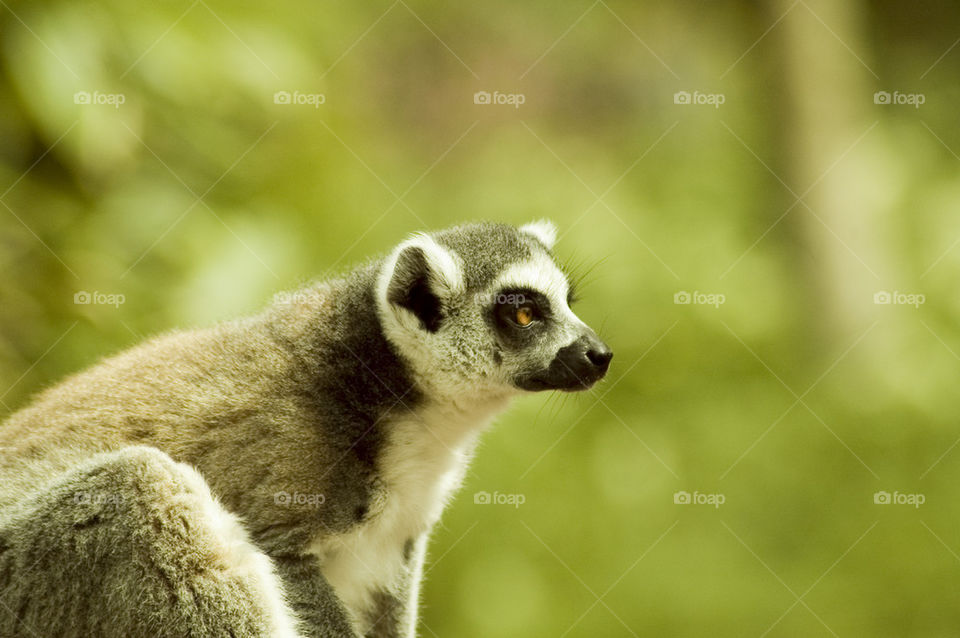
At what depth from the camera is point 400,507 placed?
351 centimetres

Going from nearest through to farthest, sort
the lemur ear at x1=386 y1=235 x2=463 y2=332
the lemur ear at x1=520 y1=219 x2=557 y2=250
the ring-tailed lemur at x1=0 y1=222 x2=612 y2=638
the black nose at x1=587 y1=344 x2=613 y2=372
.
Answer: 1. the ring-tailed lemur at x1=0 y1=222 x2=612 y2=638
2. the black nose at x1=587 y1=344 x2=613 y2=372
3. the lemur ear at x1=386 y1=235 x2=463 y2=332
4. the lemur ear at x1=520 y1=219 x2=557 y2=250

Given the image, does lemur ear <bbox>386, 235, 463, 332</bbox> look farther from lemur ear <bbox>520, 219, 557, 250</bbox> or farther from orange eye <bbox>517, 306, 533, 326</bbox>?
lemur ear <bbox>520, 219, 557, 250</bbox>

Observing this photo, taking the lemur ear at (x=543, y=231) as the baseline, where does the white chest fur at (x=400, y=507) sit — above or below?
below

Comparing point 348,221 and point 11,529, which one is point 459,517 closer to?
point 348,221

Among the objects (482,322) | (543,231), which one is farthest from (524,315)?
(543,231)

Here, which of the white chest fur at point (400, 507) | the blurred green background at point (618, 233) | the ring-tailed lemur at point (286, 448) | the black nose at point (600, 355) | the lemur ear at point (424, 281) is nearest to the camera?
the ring-tailed lemur at point (286, 448)

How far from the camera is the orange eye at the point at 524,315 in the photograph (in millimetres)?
3826

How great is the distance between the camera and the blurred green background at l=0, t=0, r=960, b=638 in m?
5.60

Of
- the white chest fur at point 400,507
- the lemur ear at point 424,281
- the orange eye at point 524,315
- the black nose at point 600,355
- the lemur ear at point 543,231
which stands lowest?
the white chest fur at point 400,507

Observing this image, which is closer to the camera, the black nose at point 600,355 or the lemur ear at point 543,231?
the black nose at point 600,355

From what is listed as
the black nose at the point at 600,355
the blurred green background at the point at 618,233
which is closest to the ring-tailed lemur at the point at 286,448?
the black nose at the point at 600,355

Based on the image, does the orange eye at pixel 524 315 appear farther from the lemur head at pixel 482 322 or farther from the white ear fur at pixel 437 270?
the white ear fur at pixel 437 270

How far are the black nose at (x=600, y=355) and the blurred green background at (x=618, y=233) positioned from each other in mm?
2039

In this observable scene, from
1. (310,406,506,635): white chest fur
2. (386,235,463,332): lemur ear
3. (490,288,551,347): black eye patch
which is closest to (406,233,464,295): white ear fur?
(386,235,463,332): lemur ear
